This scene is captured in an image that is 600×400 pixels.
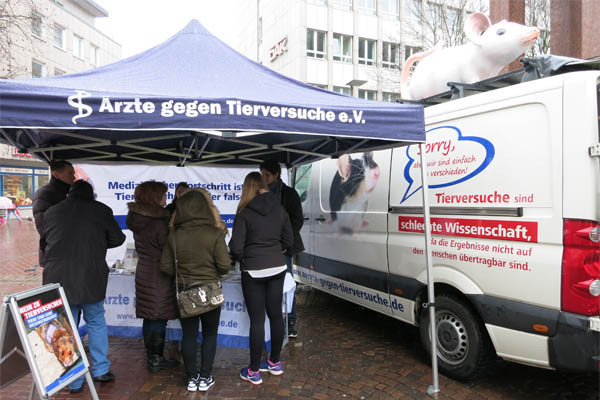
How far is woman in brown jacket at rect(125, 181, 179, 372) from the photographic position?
3.72 metres

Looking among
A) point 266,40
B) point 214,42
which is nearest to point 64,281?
point 214,42

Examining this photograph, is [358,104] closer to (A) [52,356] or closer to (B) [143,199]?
(B) [143,199]

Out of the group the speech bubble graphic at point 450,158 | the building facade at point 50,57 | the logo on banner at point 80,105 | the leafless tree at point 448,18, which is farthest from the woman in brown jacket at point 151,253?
the building facade at point 50,57

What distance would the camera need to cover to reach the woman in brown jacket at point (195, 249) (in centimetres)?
336

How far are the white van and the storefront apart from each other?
81.9 ft

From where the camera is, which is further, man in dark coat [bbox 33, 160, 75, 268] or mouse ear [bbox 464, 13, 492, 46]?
mouse ear [bbox 464, 13, 492, 46]

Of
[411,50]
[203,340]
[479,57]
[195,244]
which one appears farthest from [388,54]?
[203,340]

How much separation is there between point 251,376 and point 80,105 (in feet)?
8.27

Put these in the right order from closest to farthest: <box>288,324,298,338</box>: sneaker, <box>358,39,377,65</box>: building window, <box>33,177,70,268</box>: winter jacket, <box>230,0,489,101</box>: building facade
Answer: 1. <box>33,177,70,268</box>: winter jacket
2. <box>288,324,298,338</box>: sneaker
3. <box>230,0,489,101</box>: building facade
4. <box>358,39,377,65</box>: building window

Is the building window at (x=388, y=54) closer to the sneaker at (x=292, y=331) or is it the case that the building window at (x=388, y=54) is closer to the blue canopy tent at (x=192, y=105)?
the sneaker at (x=292, y=331)

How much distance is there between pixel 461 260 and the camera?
138 inches

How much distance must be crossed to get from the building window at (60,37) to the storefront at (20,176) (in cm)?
749

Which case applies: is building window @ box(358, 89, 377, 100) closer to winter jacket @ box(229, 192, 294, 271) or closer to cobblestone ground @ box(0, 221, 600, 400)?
cobblestone ground @ box(0, 221, 600, 400)

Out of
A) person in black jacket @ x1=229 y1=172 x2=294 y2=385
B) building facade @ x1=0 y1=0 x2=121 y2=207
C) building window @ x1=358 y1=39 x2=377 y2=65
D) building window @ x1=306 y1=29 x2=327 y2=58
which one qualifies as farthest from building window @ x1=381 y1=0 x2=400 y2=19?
person in black jacket @ x1=229 y1=172 x2=294 y2=385
